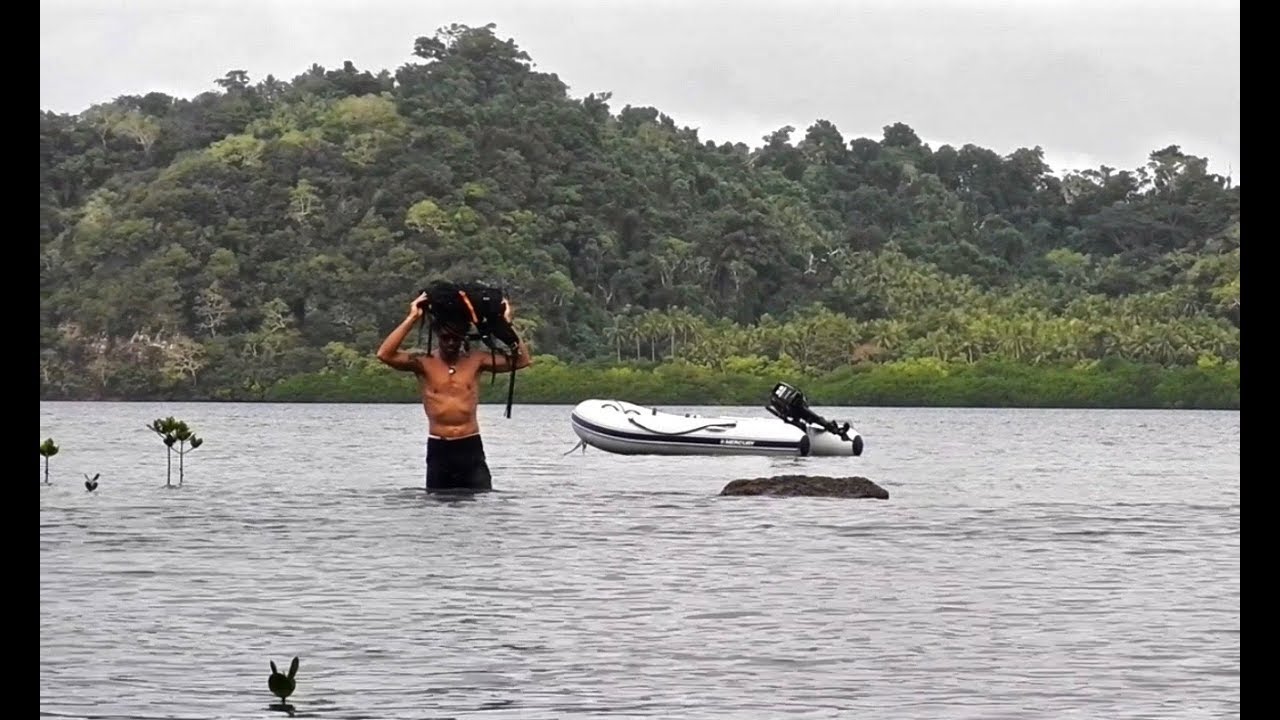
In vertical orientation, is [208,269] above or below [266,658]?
above

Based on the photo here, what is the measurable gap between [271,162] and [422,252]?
534 inches

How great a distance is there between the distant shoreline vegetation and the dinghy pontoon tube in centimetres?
5209

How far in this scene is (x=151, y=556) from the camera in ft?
66.9

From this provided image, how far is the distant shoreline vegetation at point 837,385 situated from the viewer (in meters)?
98.7

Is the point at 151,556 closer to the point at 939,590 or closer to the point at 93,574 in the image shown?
the point at 93,574

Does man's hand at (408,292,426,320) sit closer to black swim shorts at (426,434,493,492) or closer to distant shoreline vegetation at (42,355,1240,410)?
black swim shorts at (426,434,493,492)

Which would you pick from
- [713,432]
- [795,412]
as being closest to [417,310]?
[713,432]

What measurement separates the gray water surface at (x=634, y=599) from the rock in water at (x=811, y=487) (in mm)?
256

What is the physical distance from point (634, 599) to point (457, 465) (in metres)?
9.99

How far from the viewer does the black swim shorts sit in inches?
1018

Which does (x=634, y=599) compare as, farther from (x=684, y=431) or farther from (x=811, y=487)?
(x=684, y=431)

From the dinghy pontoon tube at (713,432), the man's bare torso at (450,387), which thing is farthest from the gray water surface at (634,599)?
the dinghy pontoon tube at (713,432)
